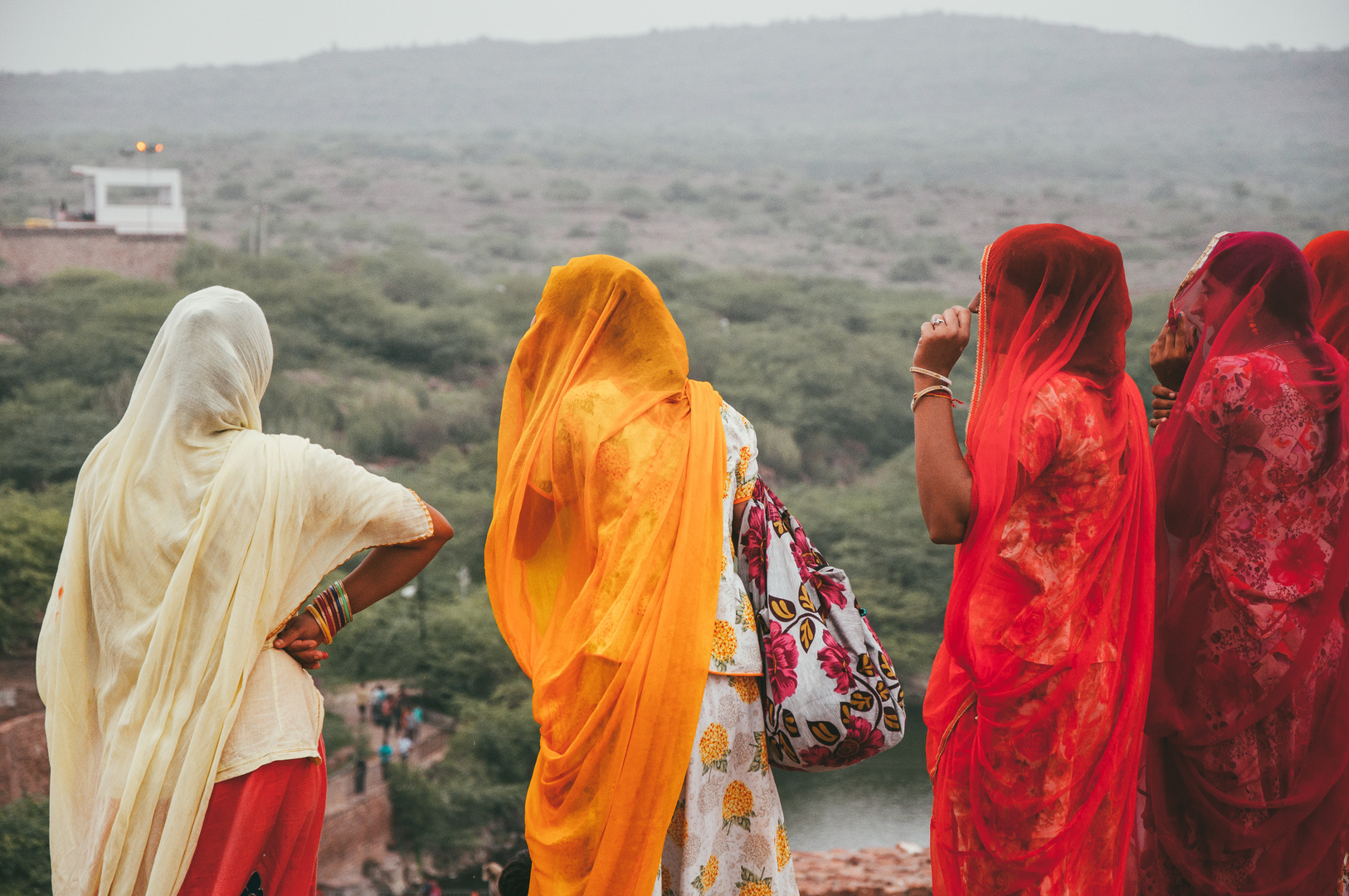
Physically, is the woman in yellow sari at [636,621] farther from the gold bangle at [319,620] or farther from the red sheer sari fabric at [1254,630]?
the red sheer sari fabric at [1254,630]

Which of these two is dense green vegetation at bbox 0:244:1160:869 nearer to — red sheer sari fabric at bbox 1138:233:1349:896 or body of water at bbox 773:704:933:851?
body of water at bbox 773:704:933:851

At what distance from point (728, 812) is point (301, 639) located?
2.33 ft

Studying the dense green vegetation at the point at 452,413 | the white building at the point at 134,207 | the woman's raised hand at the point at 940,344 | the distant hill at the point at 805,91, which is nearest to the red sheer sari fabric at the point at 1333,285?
the woman's raised hand at the point at 940,344

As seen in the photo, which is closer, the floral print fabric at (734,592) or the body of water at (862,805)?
the floral print fabric at (734,592)

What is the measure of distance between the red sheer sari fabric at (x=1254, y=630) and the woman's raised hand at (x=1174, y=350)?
0.16 m

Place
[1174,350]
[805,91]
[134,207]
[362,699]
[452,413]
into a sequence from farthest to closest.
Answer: [805,91], [134,207], [452,413], [362,699], [1174,350]

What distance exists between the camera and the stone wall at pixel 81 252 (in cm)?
2630

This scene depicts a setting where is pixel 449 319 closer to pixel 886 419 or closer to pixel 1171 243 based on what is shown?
pixel 886 419

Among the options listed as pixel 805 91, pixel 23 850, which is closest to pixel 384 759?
pixel 23 850

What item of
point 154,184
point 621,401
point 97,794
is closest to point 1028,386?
point 621,401

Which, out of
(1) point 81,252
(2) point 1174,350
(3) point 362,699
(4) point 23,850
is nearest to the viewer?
(2) point 1174,350

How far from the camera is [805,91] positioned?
216 feet

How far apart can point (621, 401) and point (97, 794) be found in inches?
38.2

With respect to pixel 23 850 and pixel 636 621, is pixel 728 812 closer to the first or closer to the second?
pixel 636 621
